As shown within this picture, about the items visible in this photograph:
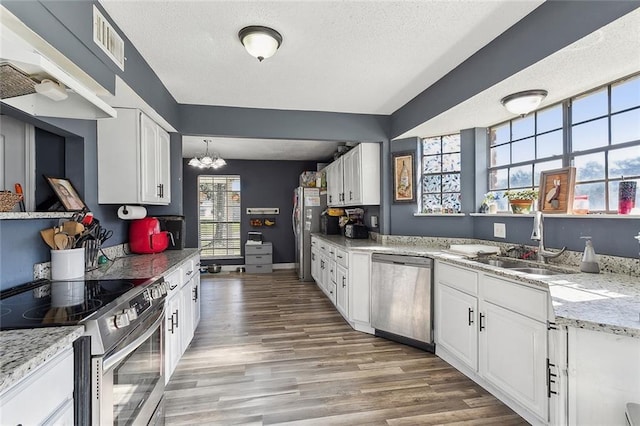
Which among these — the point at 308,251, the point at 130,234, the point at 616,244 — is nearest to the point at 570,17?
the point at 616,244

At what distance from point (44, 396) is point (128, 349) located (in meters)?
0.46

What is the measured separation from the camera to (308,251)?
5.95m

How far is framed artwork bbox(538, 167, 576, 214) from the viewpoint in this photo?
230 centimetres

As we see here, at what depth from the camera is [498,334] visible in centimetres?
208

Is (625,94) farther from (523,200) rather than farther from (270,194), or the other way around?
(270,194)

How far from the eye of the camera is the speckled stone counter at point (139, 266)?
199cm

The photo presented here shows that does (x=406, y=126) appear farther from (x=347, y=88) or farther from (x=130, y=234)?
(x=130, y=234)

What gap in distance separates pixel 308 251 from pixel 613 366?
4.93 metres

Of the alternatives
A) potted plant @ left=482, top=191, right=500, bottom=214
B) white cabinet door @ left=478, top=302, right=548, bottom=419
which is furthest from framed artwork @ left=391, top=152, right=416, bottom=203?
white cabinet door @ left=478, top=302, right=548, bottom=419

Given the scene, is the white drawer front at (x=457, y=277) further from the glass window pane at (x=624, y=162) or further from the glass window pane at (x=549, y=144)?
the glass window pane at (x=549, y=144)

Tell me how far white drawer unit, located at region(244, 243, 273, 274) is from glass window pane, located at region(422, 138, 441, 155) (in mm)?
4001

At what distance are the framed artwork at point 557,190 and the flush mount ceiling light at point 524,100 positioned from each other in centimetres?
55

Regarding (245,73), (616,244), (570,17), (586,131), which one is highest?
(245,73)

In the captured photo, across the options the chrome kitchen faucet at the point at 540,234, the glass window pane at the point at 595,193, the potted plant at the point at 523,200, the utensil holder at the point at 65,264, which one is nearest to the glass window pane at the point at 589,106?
the glass window pane at the point at 595,193
